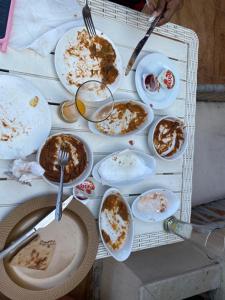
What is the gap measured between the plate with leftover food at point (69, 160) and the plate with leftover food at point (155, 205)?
0.24m

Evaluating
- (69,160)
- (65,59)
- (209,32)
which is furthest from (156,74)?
(209,32)

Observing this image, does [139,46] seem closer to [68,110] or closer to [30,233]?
[68,110]

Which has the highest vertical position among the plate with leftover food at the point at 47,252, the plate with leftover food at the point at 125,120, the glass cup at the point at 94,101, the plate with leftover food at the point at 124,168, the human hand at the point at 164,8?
the human hand at the point at 164,8

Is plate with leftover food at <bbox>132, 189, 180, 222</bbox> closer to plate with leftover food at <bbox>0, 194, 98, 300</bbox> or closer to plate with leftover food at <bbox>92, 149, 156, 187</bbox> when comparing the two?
plate with leftover food at <bbox>92, 149, 156, 187</bbox>

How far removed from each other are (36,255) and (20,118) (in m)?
0.39

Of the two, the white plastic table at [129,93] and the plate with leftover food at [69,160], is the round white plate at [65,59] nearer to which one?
the white plastic table at [129,93]

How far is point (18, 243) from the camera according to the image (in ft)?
2.84

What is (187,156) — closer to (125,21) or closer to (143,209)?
(143,209)

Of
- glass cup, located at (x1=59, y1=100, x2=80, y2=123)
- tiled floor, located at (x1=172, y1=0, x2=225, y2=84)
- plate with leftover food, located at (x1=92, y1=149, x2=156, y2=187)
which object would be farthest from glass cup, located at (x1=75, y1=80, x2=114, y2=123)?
tiled floor, located at (x1=172, y1=0, x2=225, y2=84)

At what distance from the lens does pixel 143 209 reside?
43.8 inches

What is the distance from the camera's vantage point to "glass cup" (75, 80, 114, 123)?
0.91 metres

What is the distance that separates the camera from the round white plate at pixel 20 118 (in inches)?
34.4

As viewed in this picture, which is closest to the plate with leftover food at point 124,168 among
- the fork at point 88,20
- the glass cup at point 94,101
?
the glass cup at point 94,101

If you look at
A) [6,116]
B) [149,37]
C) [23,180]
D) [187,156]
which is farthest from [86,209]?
[149,37]
